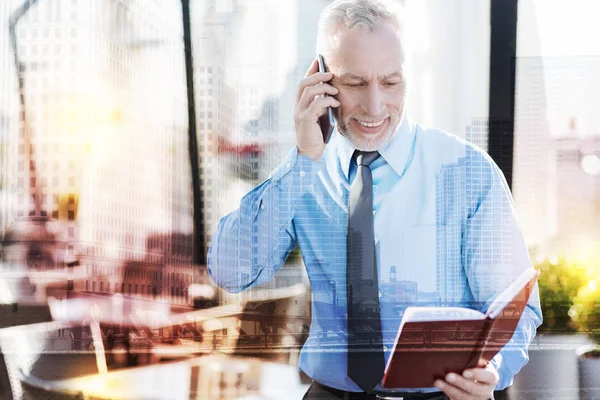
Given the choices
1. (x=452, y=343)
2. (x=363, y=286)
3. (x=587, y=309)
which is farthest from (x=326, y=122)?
(x=587, y=309)

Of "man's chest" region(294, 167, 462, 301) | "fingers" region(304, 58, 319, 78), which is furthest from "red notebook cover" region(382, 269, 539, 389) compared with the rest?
"fingers" region(304, 58, 319, 78)

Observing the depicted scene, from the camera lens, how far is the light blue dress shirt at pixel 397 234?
1694mm

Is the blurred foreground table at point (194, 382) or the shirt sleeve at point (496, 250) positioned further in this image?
the blurred foreground table at point (194, 382)

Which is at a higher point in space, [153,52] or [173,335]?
[153,52]

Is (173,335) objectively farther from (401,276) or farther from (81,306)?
(401,276)

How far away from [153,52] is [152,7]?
13cm

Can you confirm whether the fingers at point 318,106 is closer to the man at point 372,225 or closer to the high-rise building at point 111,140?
the man at point 372,225

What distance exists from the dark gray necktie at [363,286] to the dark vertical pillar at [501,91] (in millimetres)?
374

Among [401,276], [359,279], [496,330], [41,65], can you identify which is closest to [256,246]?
[359,279]

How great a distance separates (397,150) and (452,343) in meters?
0.57

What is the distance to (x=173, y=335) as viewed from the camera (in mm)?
1792

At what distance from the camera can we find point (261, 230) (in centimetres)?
174

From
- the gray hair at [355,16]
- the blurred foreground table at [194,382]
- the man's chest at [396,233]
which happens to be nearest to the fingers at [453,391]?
the man's chest at [396,233]

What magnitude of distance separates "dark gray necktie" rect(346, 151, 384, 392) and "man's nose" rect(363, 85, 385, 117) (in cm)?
13
